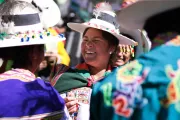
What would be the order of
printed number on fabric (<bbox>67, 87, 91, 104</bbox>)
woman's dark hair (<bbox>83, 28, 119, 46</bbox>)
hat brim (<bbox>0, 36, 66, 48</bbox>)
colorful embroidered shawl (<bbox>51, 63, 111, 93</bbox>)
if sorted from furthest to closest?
woman's dark hair (<bbox>83, 28, 119, 46</bbox>) < colorful embroidered shawl (<bbox>51, 63, 111, 93</bbox>) < printed number on fabric (<bbox>67, 87, 91, 104</bbox>) < hat brim (<bbox>0, 36, 66, 48</bbox>)

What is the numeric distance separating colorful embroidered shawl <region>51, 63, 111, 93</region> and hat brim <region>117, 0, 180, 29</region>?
184 centimetres

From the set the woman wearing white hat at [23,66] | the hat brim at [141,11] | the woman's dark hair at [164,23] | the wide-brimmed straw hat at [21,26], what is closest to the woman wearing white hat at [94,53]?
the woman wearing white hat at [23,66]

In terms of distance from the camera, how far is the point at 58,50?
21.2ft

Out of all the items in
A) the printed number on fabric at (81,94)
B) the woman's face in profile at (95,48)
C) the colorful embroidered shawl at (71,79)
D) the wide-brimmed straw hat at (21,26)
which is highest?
the wide-brimmed straw hat at (21,26)

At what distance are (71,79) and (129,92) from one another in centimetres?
204

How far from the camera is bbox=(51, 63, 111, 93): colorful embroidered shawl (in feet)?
11.6

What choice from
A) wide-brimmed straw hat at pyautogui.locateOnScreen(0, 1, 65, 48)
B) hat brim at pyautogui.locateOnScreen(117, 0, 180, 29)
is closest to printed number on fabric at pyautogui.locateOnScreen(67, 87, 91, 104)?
wide-brimmed straw hat at pyautogui.locateOnScreen(0, 1, 65, 48)

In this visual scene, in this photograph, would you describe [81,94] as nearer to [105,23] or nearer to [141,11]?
[105,23]

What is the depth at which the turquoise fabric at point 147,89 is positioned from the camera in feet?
4.96

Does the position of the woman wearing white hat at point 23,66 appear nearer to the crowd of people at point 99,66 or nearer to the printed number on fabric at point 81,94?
the crowd of people at point 99,66

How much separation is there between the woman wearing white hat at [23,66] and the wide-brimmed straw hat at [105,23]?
1001mm

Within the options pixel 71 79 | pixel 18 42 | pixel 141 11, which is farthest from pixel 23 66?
pixel 71 79

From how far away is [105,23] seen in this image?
382cm

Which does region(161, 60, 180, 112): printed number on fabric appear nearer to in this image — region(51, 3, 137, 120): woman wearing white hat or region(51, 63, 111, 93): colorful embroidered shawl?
region(51, 3, 137, 120): woman wearing white hat
